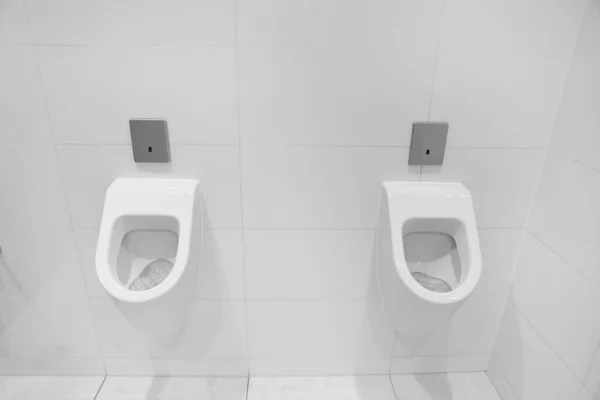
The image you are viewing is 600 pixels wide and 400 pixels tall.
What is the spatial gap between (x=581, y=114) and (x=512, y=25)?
1.04 ft

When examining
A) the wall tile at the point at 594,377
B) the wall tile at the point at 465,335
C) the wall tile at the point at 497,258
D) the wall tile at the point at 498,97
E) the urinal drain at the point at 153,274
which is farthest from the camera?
the wall tile at the point at 465,335

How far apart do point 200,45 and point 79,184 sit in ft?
1.91

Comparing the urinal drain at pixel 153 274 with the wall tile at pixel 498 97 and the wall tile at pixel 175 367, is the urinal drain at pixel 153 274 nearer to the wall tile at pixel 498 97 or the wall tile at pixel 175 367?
the wall tile at pixel 175 367

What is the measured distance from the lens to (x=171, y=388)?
156cm

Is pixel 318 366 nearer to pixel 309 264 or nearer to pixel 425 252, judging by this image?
pixel 309 264

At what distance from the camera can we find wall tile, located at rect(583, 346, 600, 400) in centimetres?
112

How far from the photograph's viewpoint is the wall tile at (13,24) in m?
1.14

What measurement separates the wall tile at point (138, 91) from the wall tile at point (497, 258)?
92cm

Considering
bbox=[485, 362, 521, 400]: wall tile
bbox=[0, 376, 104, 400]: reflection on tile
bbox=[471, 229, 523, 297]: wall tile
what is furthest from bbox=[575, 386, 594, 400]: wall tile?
bbox=[0, 376, 104, 400]: reflection on tile

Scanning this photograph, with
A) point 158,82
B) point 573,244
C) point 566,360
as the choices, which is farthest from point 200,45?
point 566,360

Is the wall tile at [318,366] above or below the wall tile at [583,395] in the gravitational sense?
below

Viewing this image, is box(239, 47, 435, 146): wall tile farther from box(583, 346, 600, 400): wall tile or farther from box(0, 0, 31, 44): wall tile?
box(583, 346, 600, 400): wall tile

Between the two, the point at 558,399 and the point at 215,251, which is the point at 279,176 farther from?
the point at 558,399

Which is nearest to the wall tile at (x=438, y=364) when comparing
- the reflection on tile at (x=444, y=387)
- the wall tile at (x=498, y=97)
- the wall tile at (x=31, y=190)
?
the reflection on tile at (x=444, y=387)
